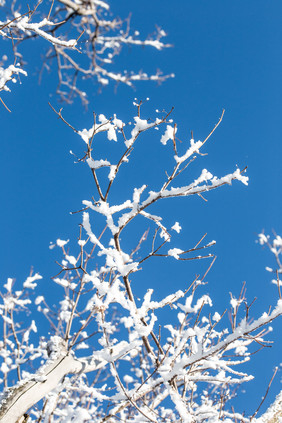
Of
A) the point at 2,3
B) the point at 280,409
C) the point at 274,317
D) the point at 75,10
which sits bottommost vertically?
the point at 280,409

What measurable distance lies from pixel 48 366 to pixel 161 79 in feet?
14.2

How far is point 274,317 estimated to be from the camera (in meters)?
2.17

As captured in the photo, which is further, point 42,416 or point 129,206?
point 42,416

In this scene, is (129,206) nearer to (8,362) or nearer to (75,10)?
(75,10)

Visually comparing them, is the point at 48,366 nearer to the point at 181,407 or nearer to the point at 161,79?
the point at 181,407

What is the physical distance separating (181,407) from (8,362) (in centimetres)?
538

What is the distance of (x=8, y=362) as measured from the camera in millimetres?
6402

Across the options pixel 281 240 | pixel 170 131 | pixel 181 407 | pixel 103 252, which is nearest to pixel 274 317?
pixel 181 407

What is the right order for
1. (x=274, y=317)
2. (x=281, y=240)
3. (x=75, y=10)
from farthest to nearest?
(x=281, y=240)
(x=274, y=317)
(x=75, y=10)

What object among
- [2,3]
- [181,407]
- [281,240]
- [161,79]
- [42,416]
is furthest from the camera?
[161,79]

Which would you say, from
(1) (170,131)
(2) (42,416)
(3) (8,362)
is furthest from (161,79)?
(3) (8,362)

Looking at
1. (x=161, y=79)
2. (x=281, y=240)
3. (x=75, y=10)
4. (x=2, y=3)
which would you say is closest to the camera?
(x=75, y=10)

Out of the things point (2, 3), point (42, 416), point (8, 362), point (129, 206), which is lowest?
point (42, 416)

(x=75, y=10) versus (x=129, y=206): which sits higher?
(x=75, y=10)
